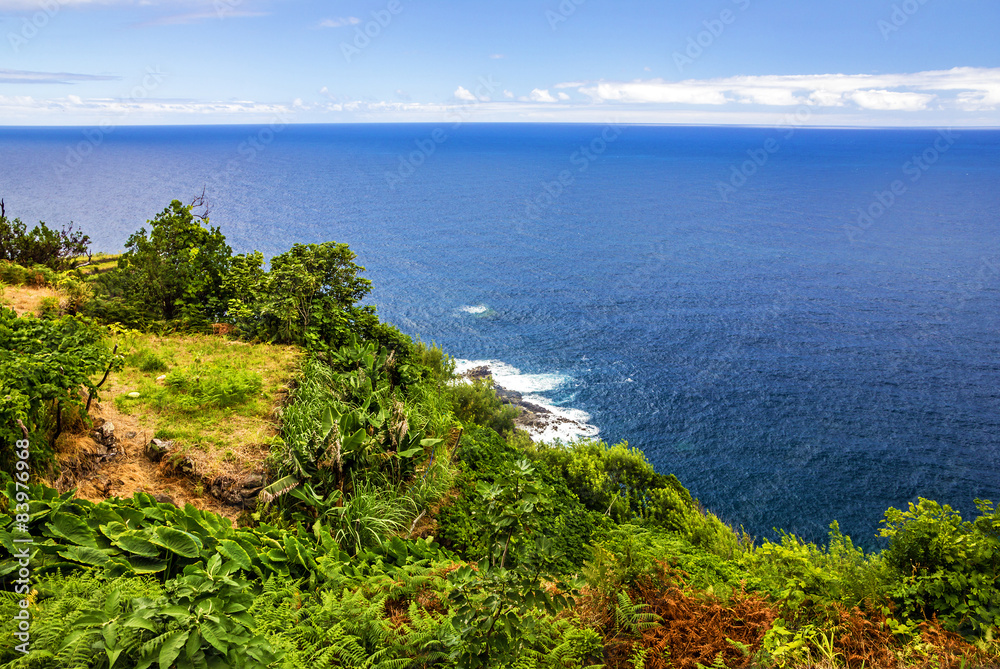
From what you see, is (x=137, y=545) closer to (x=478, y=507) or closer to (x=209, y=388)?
(x=478, y=507)

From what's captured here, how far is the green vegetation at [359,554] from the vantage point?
5.64 metres

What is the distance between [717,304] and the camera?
212 feet

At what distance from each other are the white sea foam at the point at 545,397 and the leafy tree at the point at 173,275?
2406 centimetres

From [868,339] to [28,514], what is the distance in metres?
63.4

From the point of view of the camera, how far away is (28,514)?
688 cm

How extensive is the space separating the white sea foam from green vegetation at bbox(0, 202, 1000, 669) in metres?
22.0

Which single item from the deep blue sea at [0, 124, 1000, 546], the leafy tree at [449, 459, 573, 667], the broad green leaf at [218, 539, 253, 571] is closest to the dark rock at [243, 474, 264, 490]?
the broad green leaf at [218, 539, 253, 571]

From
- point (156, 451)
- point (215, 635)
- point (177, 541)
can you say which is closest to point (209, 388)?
point (156, 451)

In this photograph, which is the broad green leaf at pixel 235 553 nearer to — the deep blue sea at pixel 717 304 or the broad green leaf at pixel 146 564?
the broad green leaf at pixel 146 564

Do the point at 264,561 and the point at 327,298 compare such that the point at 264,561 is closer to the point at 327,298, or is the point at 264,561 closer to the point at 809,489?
the point at 327,298

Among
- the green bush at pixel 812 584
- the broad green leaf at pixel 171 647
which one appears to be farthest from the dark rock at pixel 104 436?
the green bush at pixel 812 584

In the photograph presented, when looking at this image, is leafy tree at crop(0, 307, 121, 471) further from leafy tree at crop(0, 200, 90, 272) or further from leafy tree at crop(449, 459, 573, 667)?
leafy tree at crop(0, 200, 90, 272)

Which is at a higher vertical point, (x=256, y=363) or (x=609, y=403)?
(x=256, y=363)

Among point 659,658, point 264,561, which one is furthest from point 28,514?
point 659,658
